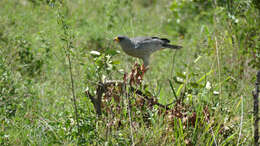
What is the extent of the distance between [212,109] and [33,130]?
1.67m

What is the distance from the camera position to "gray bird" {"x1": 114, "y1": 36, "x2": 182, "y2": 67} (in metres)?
4.43

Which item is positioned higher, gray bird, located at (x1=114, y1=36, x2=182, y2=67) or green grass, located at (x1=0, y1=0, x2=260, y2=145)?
gray bird, located at (x1=114, y1=36, x2=182, y2=67)

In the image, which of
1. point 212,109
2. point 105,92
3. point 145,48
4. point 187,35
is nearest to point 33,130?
point 105,92

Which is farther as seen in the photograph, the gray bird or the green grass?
the gray bird

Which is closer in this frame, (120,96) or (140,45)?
(120,96)

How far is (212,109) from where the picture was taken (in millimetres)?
3184

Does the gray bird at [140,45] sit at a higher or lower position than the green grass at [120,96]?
higher

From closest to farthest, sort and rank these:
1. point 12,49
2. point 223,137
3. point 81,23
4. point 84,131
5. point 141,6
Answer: point 84,131
point 223,137
point 12,49
point 81,23
point 141,6

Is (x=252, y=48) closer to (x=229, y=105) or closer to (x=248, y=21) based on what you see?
A: (x=248, y=21)

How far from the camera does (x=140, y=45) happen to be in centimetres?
460

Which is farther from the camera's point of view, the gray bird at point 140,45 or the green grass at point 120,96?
the gray bird at point 140,45

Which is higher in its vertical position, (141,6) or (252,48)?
(141,6)

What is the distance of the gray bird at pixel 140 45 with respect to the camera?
4434 mm

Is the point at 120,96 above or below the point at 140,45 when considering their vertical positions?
below
